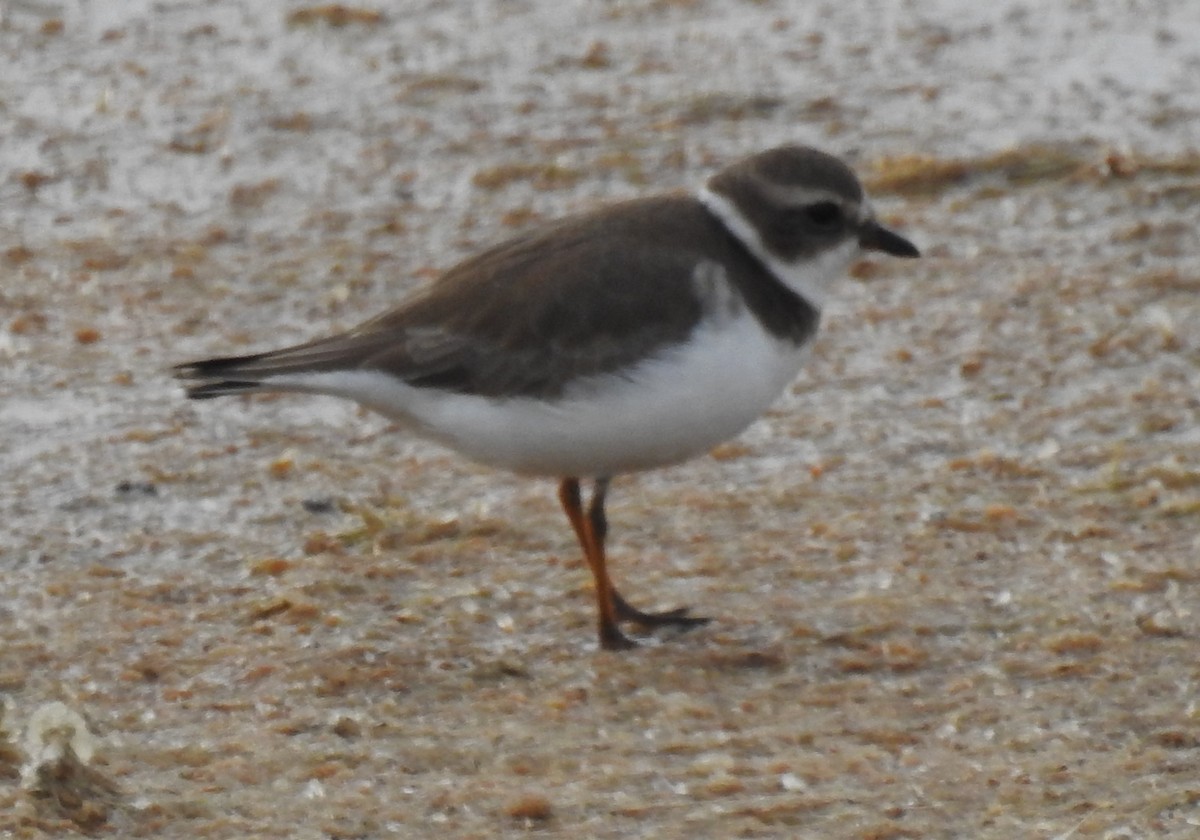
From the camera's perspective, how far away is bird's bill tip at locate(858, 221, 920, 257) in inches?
244

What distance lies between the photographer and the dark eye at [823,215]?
606cm

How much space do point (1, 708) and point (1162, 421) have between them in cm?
371

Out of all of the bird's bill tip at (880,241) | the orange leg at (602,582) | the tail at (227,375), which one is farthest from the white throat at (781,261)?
the tail at (227,375)

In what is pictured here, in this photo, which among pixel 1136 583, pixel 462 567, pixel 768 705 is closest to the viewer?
pixel 768 705

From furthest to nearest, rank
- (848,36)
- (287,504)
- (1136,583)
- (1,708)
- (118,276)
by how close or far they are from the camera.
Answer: (848,36) → (118,276) → (287,504) → (1136,583) → (1,708)

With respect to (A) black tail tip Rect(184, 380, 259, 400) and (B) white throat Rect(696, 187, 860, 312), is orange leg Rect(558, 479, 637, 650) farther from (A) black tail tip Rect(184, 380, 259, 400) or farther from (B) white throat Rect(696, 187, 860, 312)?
(A) black tail tip Rect(184, 380, 259, 400)

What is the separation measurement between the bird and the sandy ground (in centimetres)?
51

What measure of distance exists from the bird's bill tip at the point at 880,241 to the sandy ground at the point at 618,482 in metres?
0.77

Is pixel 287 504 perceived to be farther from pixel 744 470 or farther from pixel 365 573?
pixel 744 470

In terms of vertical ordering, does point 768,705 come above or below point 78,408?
below

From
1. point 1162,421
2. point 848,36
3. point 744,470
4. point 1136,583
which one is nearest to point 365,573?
point 744,470

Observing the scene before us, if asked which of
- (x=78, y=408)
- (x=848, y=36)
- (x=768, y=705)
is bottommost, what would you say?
(x=768, y=705)

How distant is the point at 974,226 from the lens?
846 cm

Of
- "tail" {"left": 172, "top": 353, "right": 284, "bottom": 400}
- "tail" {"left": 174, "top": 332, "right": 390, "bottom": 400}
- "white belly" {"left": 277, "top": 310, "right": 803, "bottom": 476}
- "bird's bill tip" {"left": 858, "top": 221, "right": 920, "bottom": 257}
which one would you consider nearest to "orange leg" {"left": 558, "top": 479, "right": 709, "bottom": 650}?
"white belly" {"left": 277, "top": 310, "right": 803, "bottom": 476}
